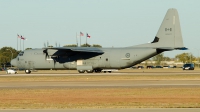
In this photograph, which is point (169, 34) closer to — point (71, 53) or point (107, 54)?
point (107, 54)

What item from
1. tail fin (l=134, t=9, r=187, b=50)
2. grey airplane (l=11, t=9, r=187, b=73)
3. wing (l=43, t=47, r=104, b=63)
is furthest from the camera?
wing (l=43, t=47, r=104, b=63)

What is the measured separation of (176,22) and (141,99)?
40.9 m

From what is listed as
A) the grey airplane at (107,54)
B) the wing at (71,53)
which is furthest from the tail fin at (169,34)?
the wing at (71,53)

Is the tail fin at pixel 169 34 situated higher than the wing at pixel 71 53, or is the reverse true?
the tail fin at pixel 169 34

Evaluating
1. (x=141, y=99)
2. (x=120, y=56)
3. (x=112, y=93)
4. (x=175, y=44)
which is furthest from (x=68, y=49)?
(x=141, y=99)

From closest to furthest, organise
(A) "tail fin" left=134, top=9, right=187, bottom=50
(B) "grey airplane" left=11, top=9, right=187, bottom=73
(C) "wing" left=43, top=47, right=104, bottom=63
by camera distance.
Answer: (A) "tail fin" left=134, top=9, right=187, bottom=50
(B) "grey airplane" left=11, top=9, right=187, bottom=73
(C) "wing" left=43, top=47, right=104, bottom=63

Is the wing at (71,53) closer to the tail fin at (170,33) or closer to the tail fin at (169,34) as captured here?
the tail fin at (169,34)

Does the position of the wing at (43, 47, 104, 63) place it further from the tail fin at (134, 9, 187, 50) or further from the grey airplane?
the tail fin at (134, 9, 187, 50)

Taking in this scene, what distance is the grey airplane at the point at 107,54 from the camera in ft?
214

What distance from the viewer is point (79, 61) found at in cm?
6862

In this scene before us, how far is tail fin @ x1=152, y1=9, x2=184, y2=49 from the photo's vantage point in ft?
213

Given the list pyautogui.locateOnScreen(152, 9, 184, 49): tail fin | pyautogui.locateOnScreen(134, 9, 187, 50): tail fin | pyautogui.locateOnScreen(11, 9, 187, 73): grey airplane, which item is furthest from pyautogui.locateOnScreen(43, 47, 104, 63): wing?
pyautogui.locateOnScreen(152, 9, 184, 49): tail fin

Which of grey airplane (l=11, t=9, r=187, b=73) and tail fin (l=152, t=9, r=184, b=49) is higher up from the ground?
tail fin (l=152, t=9, r=184, b=49)

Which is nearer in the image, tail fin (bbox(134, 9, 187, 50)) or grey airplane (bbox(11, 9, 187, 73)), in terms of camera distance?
tail fin (bbox(134, 9, 187, 50))
